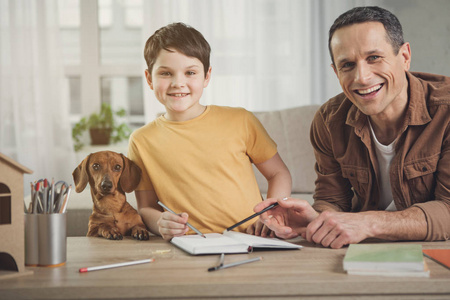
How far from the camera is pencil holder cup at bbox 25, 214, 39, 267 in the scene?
101 centimetres

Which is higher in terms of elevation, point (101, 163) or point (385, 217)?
point (101, 163)

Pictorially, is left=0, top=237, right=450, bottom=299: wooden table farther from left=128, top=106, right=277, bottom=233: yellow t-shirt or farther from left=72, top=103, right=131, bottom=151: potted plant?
left=72, top=103, right=131, bottom=151: potted plant

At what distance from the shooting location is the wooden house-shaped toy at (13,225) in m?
0.96

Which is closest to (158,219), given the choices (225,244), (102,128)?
(225,244)

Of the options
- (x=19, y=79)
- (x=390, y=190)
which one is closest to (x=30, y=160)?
(x=19, y=79)

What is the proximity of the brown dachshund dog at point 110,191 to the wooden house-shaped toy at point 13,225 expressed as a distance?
0.34 metres

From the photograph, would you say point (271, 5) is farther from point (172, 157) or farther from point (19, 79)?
point (172, 157)

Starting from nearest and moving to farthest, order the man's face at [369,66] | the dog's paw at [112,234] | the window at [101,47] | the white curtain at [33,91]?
the dog's paw at [112,234]
the man's face at [369,66]
the white curtain at [33,91]
the window at [101,47]

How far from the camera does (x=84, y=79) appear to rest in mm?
4293

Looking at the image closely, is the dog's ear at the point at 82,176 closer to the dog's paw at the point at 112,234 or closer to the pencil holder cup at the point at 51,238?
the dog's paw at the point at 112,234

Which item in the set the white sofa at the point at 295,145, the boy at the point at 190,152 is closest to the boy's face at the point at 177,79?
the boy at the point at 190,152

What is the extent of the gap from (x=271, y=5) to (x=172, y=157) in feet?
9.37

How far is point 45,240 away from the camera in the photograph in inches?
40.2

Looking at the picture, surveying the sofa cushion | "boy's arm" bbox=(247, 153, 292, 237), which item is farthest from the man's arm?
A: the sofa cushion
